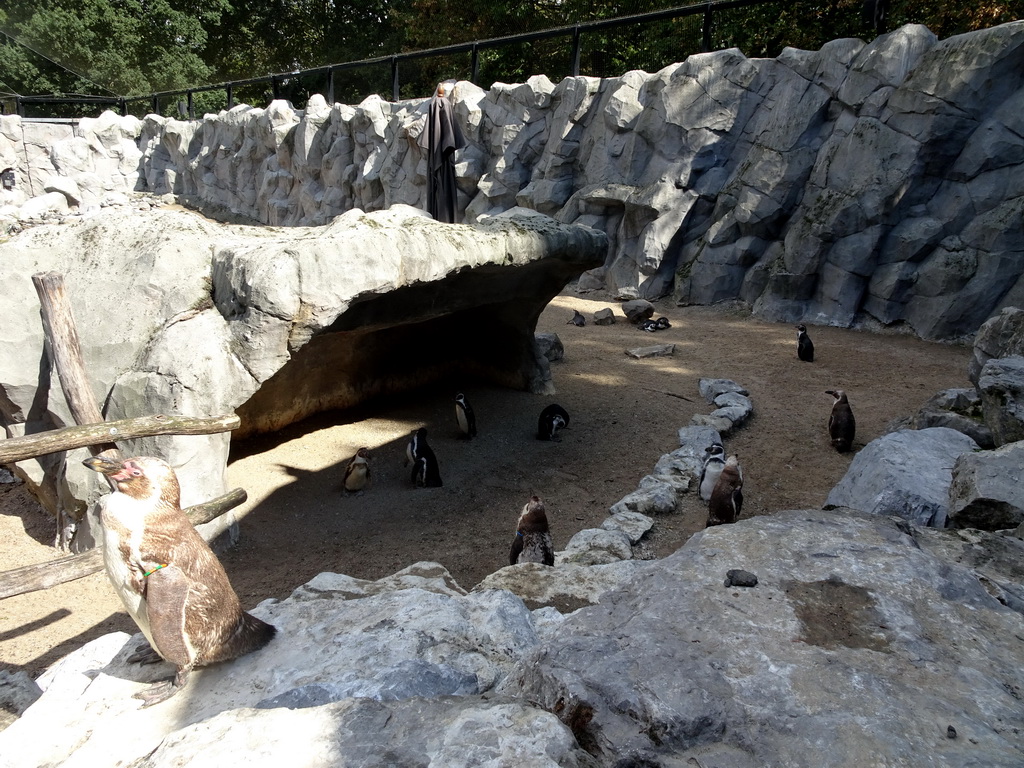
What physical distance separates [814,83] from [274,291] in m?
10.1

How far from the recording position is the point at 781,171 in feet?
38.9

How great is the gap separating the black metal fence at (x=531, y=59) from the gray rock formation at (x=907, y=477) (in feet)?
31.4

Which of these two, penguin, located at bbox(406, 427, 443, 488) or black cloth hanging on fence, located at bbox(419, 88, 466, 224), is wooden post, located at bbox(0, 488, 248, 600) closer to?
penguin, located at bbox(406, 427, 443, 488)

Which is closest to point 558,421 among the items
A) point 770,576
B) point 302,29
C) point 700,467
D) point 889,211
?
point 700,467

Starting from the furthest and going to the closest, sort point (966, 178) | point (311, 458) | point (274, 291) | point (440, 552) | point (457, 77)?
1. point (457, 77)
2. point (966, 178)
3. point (311, 458)
4. point (440, 552)
5. point (274, 291)

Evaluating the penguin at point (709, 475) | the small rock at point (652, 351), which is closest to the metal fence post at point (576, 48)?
the small rock at point (652, 351)

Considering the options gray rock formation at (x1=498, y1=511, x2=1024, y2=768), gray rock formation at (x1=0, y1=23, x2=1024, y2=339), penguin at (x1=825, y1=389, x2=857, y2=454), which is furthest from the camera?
gray rock formation at (x1=0, y1=23, x2=1024, y2=339)

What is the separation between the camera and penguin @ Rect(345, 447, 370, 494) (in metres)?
6.64

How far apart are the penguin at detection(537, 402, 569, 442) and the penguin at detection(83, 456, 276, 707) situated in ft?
16.4

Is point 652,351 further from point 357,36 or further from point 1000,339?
point 357,36

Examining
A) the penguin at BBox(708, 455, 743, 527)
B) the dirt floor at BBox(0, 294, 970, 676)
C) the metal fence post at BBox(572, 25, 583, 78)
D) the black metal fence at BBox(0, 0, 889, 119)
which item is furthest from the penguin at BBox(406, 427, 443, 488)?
the metal fence post at BBox(572, 25, 583, 78)

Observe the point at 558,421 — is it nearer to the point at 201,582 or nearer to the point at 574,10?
the point at 201,582

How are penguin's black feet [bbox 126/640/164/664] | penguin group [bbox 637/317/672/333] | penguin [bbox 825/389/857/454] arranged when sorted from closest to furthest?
penguin's black feet [bbox 126/640/164/664], penguin [bbox 825/389/857/454], penguin group [bbox 637/317/672/333]

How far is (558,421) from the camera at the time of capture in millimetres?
7680
